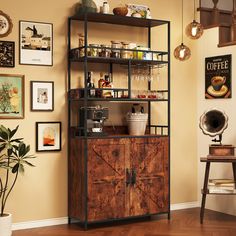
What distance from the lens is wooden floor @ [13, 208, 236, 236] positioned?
553cm

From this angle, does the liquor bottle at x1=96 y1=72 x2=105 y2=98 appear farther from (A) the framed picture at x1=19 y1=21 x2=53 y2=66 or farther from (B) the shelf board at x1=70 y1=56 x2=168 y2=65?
(A) the framed picture at x1=19 y1=21 x2=53 y2=66

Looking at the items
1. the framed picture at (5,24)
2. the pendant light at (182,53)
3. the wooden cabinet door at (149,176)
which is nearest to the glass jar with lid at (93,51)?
the framed picture at (5,24)

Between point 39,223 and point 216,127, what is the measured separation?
243cm

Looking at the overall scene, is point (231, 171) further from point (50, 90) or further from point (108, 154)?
point (50, 90)

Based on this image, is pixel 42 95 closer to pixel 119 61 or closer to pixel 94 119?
pixel 94 119

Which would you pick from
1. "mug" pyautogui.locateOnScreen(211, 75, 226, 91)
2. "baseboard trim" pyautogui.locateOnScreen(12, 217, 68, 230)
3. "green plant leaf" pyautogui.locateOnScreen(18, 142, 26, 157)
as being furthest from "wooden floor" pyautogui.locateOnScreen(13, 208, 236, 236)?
"mug" pyautogui.locateOnScreen(211, 75, 226, 91)

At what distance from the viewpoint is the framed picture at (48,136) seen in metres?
5.82

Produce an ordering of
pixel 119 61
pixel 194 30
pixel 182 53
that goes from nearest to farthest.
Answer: pixel 119 61, pixel 194 30, pixel 182 53

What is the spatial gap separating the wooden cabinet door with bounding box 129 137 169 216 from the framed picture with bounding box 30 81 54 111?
108 cm

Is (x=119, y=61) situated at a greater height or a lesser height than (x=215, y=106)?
greater

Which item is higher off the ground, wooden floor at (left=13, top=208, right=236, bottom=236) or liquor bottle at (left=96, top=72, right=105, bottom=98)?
liquor bottle at (left=96, top=72, right=105, bottom=98)

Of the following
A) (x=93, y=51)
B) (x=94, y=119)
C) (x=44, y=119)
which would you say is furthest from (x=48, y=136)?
(x=93, y=51)

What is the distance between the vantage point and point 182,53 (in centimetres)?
647

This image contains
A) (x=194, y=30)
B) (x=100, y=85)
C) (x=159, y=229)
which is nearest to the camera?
(x=159, y=229)
